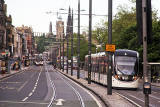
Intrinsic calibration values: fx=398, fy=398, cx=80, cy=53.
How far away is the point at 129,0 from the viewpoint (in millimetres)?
77000

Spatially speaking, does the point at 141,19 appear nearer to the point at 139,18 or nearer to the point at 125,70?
the point at 139,18

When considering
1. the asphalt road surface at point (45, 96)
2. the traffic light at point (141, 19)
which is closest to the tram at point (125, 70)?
the asphalt road surface at point (45, 96)

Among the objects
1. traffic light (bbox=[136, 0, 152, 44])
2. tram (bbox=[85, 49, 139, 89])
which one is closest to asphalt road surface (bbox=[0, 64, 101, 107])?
tram (bbox=[85, 49, 139, 89])

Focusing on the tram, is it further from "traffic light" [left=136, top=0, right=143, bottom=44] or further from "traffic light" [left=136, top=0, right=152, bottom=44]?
"traffic light" [left=136, top=0, right=143, bottom=44]

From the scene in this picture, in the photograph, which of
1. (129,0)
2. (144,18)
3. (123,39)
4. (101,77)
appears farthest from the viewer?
(129,0)

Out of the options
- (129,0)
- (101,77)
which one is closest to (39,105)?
(101,77)

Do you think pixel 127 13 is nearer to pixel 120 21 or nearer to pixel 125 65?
pixel 120 21

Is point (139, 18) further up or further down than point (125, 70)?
further up

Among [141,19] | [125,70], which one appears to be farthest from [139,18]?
[125,70]

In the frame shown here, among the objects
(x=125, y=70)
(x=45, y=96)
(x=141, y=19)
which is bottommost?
(x=45, y=96)

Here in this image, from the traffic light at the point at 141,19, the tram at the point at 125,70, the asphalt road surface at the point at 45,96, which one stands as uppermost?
the traffic light at the point at 141,19

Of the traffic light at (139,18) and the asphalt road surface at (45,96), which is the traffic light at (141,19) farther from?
the asphalt road surface at (45,96)

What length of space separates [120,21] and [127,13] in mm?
2153

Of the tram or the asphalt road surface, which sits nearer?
the asphalt road surface
